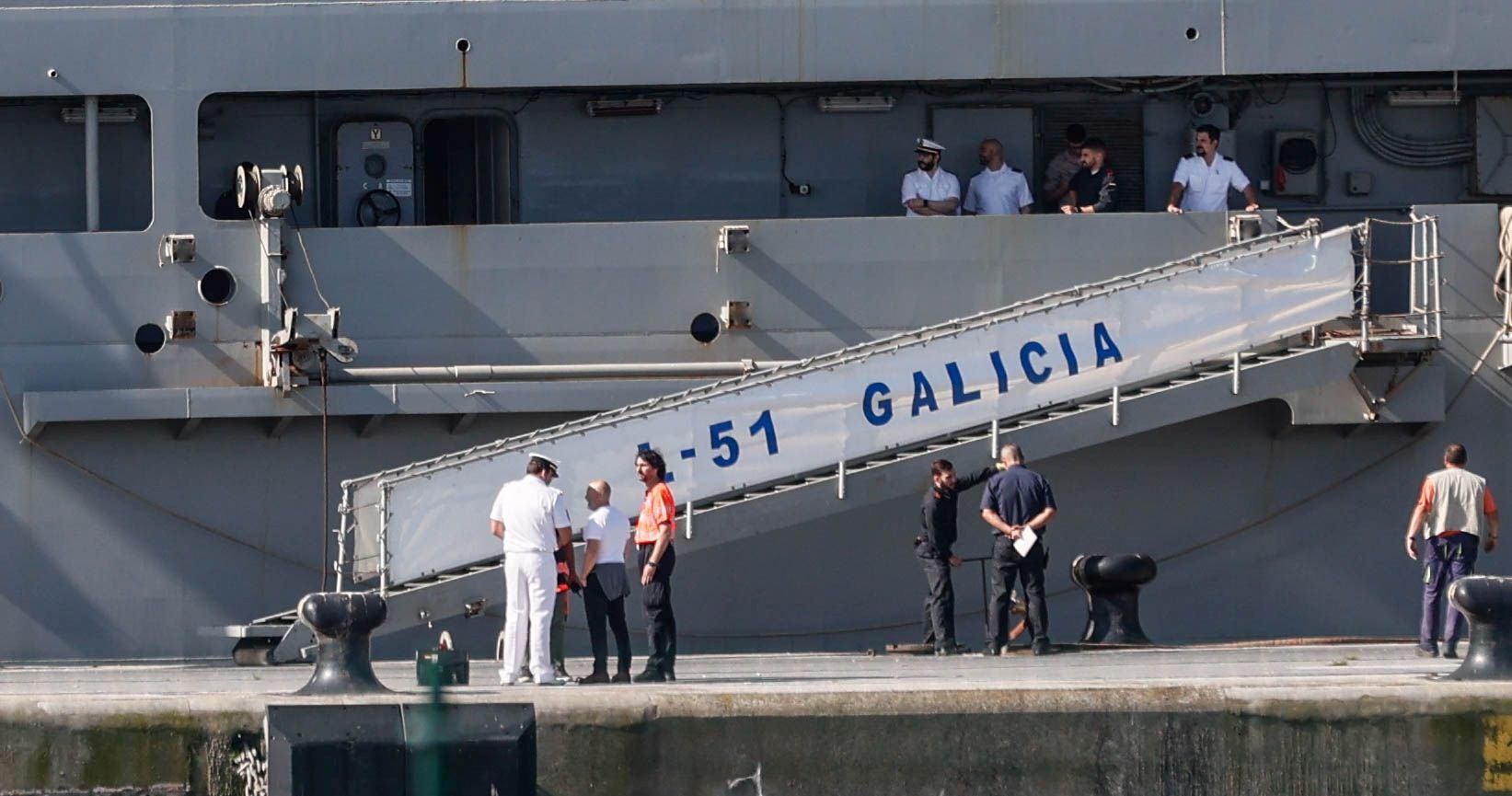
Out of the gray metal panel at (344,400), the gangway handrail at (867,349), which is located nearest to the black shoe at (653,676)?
the gangway handrail at (867,349)

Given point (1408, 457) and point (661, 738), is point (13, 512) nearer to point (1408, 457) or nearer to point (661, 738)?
point (661, 738)

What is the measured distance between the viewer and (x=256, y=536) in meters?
14.4

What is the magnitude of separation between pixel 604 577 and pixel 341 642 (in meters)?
2.01

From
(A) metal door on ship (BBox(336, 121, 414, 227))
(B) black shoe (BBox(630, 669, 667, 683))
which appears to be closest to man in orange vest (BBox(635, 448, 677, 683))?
(B) black shoe (BBox(630, 669, 667, 683))

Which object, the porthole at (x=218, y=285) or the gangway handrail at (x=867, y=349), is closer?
the gangway handrail at (x=867, y=349)

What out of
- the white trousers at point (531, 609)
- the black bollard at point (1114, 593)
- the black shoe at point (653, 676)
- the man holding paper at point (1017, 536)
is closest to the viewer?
the white trousers at point (531, 609)

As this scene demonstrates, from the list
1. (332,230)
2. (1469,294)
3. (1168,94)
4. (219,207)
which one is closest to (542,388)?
(332,230)

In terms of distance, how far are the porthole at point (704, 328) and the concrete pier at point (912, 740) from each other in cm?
495

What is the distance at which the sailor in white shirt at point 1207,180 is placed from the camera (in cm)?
1516

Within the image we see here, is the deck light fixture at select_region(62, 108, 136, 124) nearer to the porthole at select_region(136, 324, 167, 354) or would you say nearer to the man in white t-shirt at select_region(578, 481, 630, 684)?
the porthole at select_region(136, 324, 167, 354)

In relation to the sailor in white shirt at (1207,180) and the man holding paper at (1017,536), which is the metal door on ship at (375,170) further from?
the sailor in white shirt at (1207,180)

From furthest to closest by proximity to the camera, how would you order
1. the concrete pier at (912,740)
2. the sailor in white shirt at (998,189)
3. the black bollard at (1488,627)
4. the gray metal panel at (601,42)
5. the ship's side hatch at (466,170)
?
the ship's side hatch at (466,170) → the sailor in white shirt at (998,189) → the gray metal panel at (601,42) → the black bollard at (1488,627) → the concrete pier at (912,740)

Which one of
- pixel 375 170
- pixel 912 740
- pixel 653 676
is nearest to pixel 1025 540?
pixel 653 676

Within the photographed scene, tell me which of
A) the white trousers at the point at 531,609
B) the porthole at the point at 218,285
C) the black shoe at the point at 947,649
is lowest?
the black shoe at the point at 947,649
